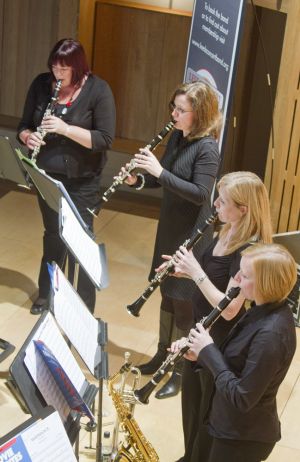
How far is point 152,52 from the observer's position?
696 centimetres

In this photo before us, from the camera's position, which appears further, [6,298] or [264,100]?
[264,100]

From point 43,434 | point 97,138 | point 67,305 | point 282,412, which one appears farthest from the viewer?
point 97,138

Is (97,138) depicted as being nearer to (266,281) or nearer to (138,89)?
(266,281)

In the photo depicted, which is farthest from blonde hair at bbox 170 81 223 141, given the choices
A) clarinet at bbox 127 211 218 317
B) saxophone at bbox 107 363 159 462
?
saxophone at bbox 107 363 159 462

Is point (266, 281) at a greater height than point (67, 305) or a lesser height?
greater

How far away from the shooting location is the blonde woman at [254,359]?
111 inches

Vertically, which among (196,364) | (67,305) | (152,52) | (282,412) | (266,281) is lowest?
(282,412)

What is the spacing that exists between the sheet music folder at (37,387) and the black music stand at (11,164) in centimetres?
155

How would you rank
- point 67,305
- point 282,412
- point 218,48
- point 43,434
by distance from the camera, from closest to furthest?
point 43,434 < point 67,305 < point 282,412 < point 218,48

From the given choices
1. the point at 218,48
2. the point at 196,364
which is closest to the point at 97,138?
the point at 218,48

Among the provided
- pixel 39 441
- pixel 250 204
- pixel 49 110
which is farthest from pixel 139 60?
pixel 39 441

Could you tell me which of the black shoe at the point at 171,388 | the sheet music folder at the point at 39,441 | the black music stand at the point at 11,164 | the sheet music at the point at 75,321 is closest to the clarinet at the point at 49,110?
the black music stand at the point at 11,164

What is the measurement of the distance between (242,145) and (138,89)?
991 mm

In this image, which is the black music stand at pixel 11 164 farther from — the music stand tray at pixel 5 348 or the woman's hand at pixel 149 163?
the music stand tray at pixel 5 348
